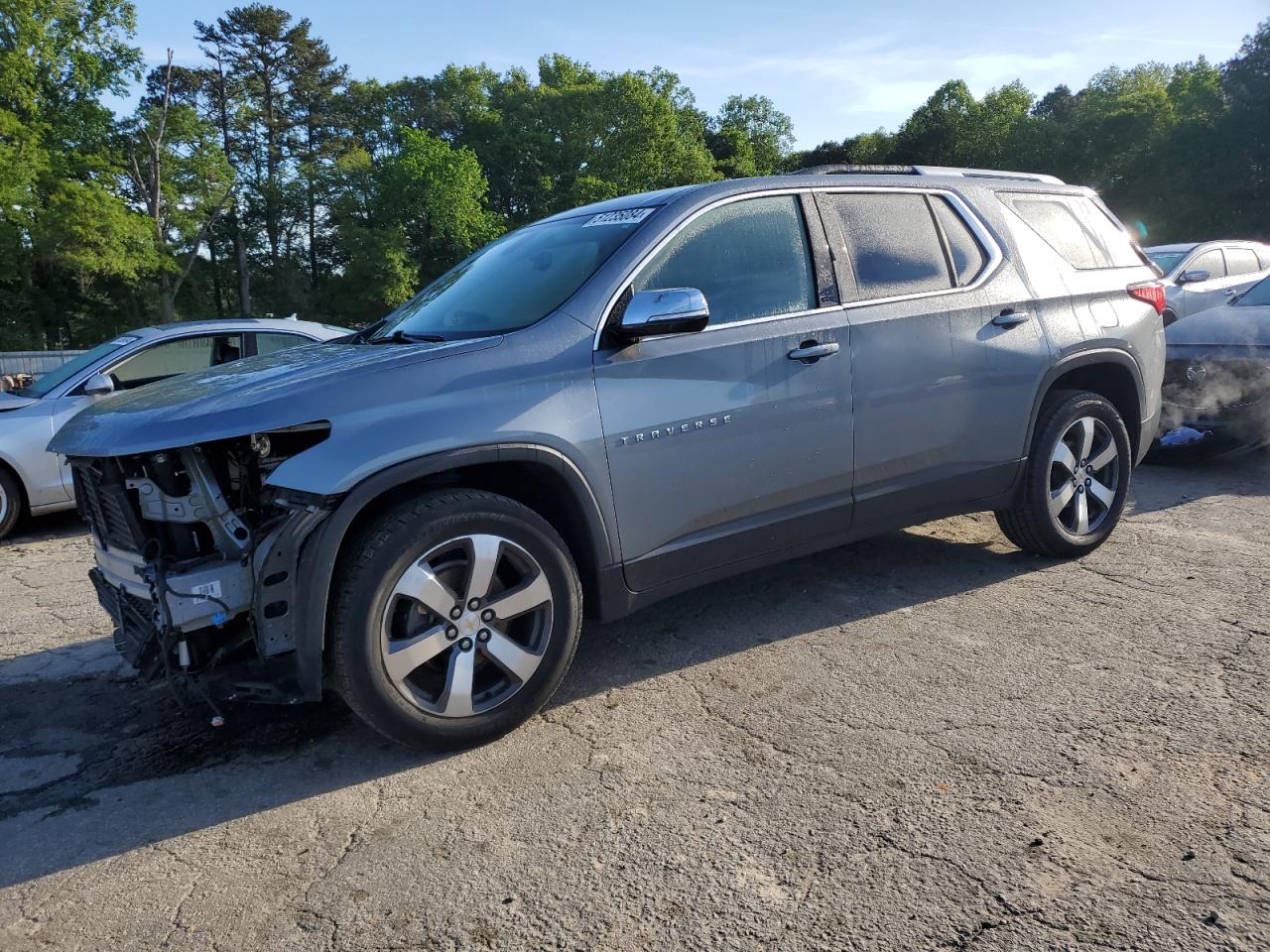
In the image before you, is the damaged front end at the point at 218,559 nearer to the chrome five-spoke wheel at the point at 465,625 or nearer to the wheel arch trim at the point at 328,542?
the wheel arch trim at the point at 328,542

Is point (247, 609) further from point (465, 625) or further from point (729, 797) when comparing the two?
point (729, 797)

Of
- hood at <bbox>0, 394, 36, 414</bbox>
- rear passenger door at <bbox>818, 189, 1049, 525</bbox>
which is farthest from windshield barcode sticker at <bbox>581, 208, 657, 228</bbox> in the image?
hood at <bbox>0, 394, 36, 414</bbox>

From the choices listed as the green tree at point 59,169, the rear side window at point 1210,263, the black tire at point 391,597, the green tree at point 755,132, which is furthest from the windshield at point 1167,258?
the green tree at point 755,132

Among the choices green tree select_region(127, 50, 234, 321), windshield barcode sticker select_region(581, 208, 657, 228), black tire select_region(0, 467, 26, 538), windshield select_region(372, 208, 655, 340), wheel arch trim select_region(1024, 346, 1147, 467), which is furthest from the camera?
green tree select_region(127, 50, 234, 321)

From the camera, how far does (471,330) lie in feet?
11.8

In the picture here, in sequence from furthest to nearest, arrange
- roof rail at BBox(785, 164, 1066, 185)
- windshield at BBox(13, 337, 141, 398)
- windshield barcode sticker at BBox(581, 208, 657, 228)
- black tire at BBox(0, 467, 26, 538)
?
windshield at BBox(13, 337, 141, 398) → black tire at BBox(0, 467, 26, 538) → roof rail at BBox(785, 164, 1066, 185) → windshield barcode sticker at BBox(581, 208, 657, 228)

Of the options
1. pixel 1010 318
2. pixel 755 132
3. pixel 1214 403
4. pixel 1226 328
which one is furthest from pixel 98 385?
pixel 755 132

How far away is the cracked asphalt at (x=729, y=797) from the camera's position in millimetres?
2301

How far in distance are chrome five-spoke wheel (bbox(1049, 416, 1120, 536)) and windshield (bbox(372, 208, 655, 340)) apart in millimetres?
2507

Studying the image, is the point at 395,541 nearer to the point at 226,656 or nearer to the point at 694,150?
the point at 226,656

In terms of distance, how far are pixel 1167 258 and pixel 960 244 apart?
29.0ft

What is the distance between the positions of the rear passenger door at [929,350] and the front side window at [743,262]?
0.69 feet

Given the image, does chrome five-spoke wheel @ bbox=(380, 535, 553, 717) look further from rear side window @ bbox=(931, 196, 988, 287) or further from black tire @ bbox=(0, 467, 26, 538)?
black tire @ bbox=(0, 467, 26, 538)

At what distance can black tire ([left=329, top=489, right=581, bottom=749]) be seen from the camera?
291 centimetres
